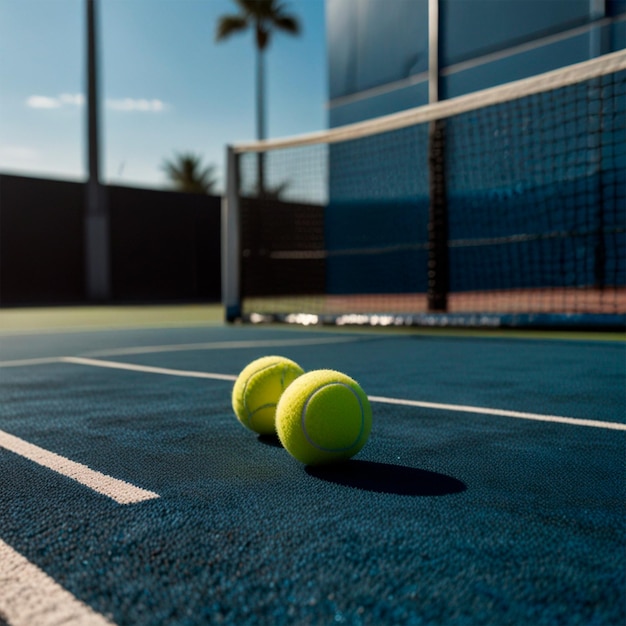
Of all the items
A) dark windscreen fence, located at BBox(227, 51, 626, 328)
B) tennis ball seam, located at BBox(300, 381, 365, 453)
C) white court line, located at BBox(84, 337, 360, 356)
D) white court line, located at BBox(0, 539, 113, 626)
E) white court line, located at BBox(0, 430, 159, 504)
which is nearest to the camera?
white court line, located at BBox(0, 539, 113, 626)

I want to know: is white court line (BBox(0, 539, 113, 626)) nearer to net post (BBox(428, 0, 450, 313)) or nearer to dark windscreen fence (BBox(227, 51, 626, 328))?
dark windscreen fence (BBox(227, 51, 626, 328))

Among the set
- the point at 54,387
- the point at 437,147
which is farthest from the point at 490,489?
the point at 437,147

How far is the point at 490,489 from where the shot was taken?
1964 mm

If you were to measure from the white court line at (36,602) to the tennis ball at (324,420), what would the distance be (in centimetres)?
91

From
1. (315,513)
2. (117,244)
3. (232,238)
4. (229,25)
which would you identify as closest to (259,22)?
(229,25)

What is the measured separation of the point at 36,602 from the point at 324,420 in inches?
41.3

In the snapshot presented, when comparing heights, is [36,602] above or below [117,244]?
below

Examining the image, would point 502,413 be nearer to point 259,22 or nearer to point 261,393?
point 261,393

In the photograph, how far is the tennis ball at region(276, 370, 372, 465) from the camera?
216 cm

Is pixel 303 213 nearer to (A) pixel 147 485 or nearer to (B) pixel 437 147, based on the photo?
(B) pixel 437 147

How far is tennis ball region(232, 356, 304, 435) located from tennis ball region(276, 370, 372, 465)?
0.37 m

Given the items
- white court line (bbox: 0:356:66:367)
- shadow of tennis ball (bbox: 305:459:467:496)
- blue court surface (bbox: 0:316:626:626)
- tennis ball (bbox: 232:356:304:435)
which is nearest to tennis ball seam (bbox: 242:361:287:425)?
tennis ball (bbox: 232:356:304:435)

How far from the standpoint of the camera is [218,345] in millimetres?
6469

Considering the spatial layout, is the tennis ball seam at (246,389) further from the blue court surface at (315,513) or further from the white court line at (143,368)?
the white court line at (143,368)
